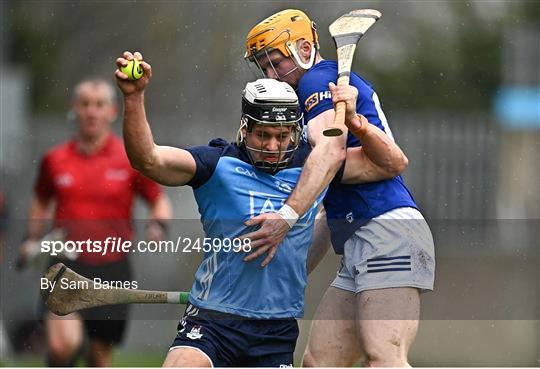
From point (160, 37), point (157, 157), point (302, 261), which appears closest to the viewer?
point (157, 157)

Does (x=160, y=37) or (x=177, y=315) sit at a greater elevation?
(x=160, y=37)

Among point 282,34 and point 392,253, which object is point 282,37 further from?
point 392,253

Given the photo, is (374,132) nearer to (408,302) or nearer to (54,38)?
(408,302)

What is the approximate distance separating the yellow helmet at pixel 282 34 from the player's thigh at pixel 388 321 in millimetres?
899

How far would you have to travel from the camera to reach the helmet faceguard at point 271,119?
3.96 metres

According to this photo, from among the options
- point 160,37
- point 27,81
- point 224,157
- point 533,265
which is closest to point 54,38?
point 27,81

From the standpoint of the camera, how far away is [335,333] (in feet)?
14.2

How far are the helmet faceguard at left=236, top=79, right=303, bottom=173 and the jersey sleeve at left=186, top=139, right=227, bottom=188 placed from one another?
111 millimetres

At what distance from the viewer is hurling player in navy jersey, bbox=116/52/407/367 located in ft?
12.9

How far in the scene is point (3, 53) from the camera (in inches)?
286

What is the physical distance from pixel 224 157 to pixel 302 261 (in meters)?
0.45

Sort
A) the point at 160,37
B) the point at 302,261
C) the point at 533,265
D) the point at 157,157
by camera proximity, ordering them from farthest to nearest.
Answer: the point at 160,37
the point at 533,265
the point at 302,261
the point at 157,157

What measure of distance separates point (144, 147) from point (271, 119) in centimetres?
45

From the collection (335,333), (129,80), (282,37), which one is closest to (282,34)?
(282,37)
